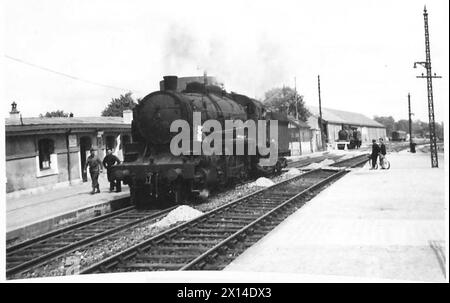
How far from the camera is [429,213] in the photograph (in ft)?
20.8

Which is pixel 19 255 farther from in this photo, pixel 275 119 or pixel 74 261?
pixel 275 119

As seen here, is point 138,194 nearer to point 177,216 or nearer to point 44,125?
point 177,216

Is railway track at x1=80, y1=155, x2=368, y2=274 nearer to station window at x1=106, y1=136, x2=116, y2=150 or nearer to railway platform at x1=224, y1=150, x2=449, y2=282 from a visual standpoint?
railway platform at x1=224, y1=150, x2=449, y2=282

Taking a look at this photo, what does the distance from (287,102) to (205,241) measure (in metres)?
46.4

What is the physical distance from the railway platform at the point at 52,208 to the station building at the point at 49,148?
0.60 m

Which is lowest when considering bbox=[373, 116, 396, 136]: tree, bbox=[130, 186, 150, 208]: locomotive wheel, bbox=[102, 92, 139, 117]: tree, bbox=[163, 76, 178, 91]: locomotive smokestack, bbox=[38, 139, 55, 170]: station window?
bbox=[130, 186, 150, 208]: locomotive wheel

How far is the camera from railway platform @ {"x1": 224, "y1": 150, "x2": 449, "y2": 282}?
15.1ft

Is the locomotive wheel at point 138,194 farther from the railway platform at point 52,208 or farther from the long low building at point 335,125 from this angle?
the long low building at point 335,125

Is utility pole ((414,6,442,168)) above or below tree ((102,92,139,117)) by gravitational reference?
below

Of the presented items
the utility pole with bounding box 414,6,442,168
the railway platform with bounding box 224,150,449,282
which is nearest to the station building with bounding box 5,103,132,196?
the railway platform with bounding box 224,150,449,282

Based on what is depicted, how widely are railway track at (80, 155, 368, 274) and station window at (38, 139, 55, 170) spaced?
6.97 metres

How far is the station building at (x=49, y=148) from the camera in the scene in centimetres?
1171

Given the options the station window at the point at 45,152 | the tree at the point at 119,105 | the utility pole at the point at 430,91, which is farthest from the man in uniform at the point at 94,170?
the tree at the point at 119,105

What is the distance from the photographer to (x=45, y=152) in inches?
526
